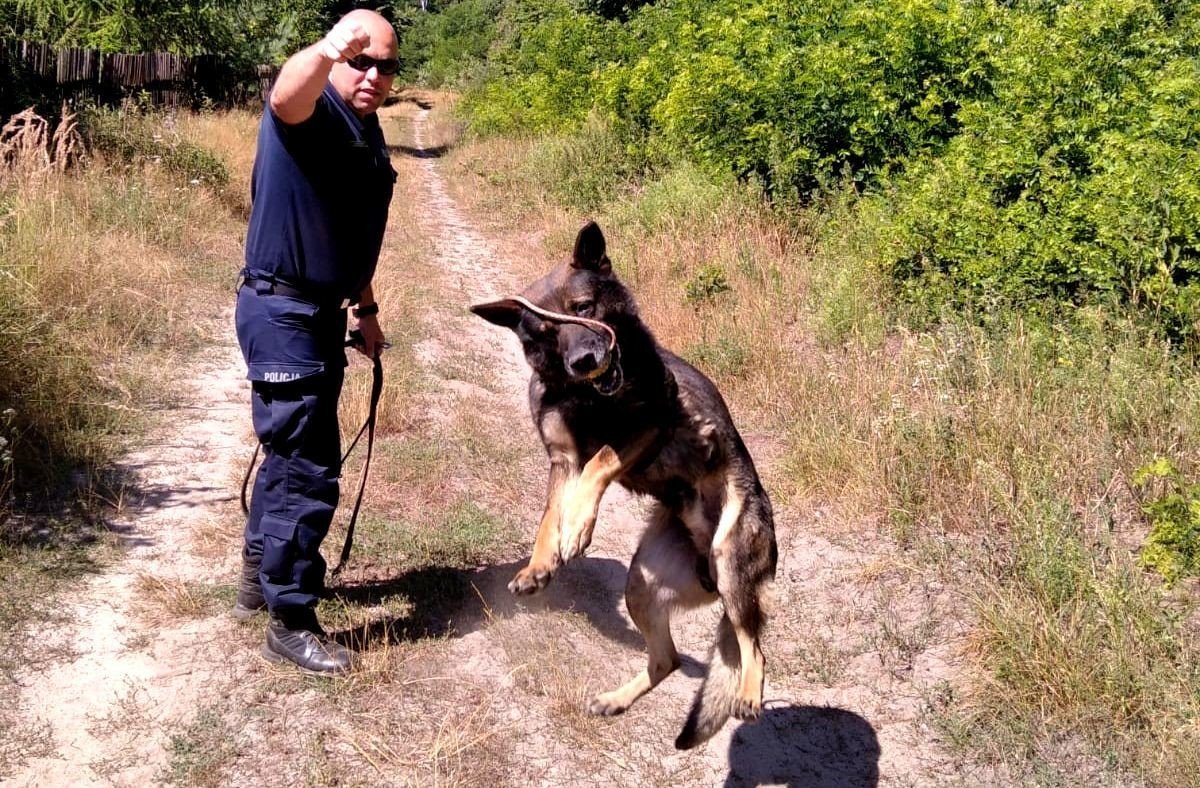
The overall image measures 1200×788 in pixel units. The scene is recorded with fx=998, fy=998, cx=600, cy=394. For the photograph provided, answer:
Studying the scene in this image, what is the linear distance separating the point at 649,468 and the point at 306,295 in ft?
4.74

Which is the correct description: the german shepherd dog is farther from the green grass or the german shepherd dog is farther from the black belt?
the green grass

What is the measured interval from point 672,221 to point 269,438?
6.40m

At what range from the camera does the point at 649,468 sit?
3.63m

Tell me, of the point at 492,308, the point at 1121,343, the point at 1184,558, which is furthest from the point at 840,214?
the point at 492,308

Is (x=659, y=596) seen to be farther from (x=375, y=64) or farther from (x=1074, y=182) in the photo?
(x=1074, y=182)

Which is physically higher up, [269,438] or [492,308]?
[492,308]

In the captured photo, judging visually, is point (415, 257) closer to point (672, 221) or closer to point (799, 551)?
point (672, 221)

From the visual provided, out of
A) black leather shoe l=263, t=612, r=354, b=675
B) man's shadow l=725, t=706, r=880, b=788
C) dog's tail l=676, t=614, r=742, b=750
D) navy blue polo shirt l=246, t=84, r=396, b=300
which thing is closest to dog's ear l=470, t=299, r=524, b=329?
navy blue polo shirt l=246, t=84, r=396, b=300

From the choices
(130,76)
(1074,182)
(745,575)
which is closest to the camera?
(745,575)

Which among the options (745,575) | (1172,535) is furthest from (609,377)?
(1172,535)

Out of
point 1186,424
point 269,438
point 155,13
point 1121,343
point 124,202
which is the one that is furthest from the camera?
point 155,13

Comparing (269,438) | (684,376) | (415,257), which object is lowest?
(415,257)

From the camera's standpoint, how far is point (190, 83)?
1841cm

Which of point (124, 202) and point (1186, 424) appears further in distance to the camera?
point (124, 202)
